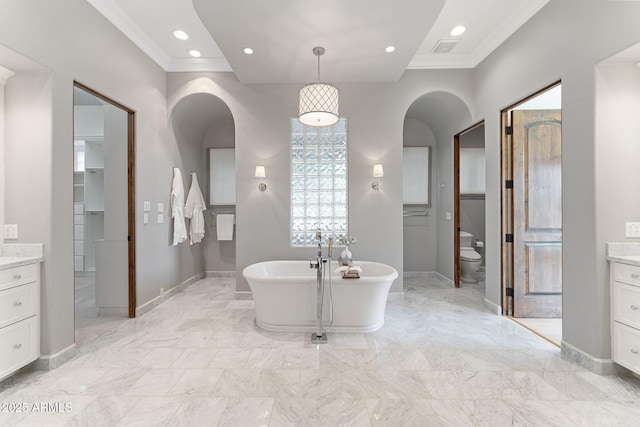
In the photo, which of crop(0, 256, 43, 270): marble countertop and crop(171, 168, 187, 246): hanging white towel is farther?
crop(171, 168, 187, 246): hanging white towel

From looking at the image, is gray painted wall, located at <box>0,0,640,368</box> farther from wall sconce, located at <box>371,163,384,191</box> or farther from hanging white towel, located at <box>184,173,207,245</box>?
hanging white towel, located at <box>184,173,207,245</box>

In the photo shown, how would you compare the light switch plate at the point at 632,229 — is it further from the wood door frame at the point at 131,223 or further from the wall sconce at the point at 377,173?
the wood door frame at the point at 131,223

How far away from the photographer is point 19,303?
2.03 meters

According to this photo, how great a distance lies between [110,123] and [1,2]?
4.76 ft

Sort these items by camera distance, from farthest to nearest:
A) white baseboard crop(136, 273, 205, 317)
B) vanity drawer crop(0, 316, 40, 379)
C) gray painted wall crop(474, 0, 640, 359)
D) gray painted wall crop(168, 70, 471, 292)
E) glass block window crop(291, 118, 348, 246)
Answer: glass block window crop(291, 118, 348, 246) → gray painted wall crop(168, 70, 471, 292) → white baseboard crop(136, 273, 205, 317) → gray painted wall crop(474, 0, 640, 359) → vanity drawer crop(0, 316, 40, 379)

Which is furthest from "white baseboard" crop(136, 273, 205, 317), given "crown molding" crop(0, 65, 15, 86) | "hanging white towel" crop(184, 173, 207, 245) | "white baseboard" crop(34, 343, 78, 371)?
"crown molding" crop(0, 65, 15, 86)

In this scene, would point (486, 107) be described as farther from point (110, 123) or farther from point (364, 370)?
point (110, 123)

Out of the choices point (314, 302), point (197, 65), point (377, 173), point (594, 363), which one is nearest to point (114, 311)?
point (314, 302)

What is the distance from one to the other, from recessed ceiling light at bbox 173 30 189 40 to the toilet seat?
479 centimetres

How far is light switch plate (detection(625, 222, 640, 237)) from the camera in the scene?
2.11 metres

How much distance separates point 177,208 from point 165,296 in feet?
3.91

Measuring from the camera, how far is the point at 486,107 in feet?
11.5

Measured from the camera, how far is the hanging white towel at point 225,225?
195 inches

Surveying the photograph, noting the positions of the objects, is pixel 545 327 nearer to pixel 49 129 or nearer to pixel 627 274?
pixel 627 274
